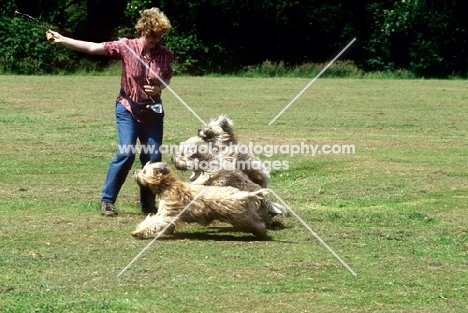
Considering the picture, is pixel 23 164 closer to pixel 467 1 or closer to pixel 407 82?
pixel 407 82

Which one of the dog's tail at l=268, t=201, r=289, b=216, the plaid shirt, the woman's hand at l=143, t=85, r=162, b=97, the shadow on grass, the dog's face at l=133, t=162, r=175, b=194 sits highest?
the plaid shirt

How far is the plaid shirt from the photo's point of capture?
413 inches

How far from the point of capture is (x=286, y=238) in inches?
377

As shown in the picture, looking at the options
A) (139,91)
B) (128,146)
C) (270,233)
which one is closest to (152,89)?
(139,91)

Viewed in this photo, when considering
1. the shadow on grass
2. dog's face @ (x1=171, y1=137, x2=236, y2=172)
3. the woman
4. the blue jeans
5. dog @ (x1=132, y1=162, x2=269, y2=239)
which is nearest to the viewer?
dog @ (x1=132, y1=162, x2=269, y2=239)

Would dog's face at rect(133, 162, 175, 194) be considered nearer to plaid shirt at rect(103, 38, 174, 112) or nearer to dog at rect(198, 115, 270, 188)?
dog at rect(198, 115, 270, 188)

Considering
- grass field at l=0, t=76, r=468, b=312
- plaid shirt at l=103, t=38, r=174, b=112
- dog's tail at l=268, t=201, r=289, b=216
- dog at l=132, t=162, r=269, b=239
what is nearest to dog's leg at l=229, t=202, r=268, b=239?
dog at l=132, t=162, r=269, b=239

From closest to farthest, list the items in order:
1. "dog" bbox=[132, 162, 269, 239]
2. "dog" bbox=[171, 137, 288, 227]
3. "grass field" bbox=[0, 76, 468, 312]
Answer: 1. "grass field" bbox=[0, 76, 468, 312]
2. "dog" bbox=[132, 162, 269, 239]
3. "dog" bbox=[171, 137, 288, 227]

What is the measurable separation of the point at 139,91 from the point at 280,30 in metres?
35.6

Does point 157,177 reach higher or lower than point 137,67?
lower

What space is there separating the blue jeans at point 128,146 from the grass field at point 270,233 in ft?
0.96

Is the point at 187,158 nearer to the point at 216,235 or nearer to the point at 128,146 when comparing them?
the point at 128,146

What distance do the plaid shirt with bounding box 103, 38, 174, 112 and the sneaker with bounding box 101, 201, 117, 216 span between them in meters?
1.01

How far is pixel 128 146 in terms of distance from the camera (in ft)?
34.6
